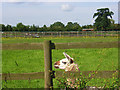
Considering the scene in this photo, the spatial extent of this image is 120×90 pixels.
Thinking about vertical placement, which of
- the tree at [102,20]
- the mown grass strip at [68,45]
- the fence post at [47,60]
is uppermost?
the tree at [102,20]

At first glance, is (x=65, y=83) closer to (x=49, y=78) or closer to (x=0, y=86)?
(x=49, y=78)

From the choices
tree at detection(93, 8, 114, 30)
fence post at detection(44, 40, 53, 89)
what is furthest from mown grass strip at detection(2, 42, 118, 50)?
tree at detection(93, 8, 114, 30)

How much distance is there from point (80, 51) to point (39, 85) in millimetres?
6951

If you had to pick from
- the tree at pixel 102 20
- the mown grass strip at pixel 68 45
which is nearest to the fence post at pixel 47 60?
the mown grass strip at pixel 68 45

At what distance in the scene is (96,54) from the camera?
11422 millimetres

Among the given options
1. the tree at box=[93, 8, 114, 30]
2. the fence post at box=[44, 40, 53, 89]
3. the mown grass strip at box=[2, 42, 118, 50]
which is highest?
the tree at box=[93, 8, 114, 30]

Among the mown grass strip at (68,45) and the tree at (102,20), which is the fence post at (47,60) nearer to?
the mown grass strip at (68,45)

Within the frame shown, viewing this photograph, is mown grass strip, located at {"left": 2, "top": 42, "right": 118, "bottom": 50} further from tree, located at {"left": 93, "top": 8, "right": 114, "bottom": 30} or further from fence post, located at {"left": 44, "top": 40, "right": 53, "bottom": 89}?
tree, located at {"left": 93, "top": 8, "right": 114, "bottom": 30}

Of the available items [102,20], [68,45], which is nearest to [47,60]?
[68,45]

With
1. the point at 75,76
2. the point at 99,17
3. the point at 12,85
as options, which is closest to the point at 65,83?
the point at 75,76

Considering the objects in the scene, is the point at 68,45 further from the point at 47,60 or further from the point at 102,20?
the point at 102,20

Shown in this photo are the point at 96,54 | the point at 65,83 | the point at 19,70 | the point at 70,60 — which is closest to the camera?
the point at 65,83

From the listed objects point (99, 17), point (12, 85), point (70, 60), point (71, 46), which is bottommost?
point (12, 85)

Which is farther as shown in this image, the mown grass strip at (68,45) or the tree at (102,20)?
the tree at (102,20)
